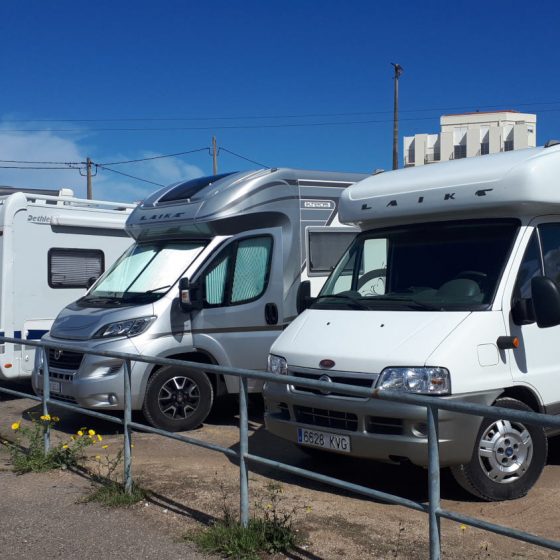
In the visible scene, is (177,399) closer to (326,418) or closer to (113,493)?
(113,493)

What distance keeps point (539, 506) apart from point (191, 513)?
8.22 feet

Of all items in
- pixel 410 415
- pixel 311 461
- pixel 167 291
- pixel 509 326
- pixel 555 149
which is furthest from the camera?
pixel 167 291

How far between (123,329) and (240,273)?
1531 millimetres

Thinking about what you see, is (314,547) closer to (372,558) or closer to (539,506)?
(372,558)

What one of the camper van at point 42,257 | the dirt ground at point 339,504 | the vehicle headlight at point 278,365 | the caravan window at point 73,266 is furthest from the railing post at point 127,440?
the caravan window at point 73,266

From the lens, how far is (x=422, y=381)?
5.50 metres

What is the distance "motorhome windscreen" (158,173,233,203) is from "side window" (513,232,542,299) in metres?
4.37

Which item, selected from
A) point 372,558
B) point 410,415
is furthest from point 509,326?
point 372,558

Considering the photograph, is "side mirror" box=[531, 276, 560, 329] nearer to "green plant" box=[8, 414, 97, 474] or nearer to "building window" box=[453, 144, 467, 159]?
"green plant" box=[8, 414, 97, 474]

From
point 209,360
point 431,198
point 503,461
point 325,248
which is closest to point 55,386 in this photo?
point 209,360

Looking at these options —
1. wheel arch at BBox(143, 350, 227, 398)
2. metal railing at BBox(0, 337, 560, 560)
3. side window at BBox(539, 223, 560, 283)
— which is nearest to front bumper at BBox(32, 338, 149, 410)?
wheel arch at BBox(143, 350, 227, 398)

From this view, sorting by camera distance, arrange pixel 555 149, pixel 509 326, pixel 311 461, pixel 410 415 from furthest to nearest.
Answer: pixel 311 461
pixel 555 149
pixel 509 326
pixel 410 415

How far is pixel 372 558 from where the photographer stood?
15.5ft

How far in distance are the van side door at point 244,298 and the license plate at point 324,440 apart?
10.1 ft
